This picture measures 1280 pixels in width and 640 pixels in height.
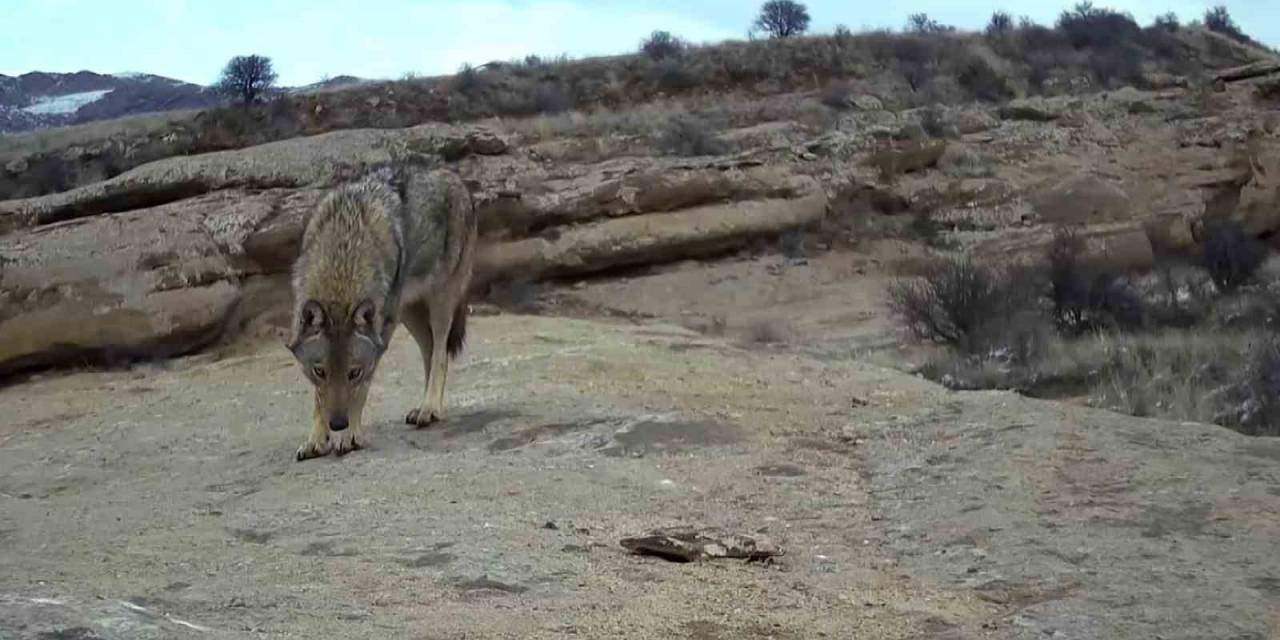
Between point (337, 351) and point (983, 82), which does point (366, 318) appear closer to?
point (337, 351)

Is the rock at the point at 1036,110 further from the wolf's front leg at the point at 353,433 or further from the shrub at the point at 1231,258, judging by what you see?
the wolf's front leg at the point at 353,433

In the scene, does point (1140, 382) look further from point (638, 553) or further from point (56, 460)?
point (56, 460)

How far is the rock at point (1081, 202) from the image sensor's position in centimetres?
2203

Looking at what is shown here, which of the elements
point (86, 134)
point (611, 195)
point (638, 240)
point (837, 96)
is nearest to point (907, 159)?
point (611, 195)

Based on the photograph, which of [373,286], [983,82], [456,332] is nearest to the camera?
[373,286]

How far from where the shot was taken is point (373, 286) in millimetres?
8984

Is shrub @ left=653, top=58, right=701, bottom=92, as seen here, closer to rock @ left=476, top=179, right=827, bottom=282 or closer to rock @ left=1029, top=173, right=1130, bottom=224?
rock @ left=1029, top=173, right=1130, bottom=224

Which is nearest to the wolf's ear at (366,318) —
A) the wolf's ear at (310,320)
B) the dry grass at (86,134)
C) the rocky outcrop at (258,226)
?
the wolf's ear at (310,320)

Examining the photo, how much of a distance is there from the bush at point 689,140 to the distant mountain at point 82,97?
39.9 meters

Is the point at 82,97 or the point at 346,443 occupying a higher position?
the point at 82,97

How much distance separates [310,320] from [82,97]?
82.0 metres

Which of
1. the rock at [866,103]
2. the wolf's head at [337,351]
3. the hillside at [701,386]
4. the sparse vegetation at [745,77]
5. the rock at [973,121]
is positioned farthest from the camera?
the sparse vegetation at [745,77]

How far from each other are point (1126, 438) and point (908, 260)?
13357 millimetres

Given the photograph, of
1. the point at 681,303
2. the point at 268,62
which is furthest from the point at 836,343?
the point at 268,62
